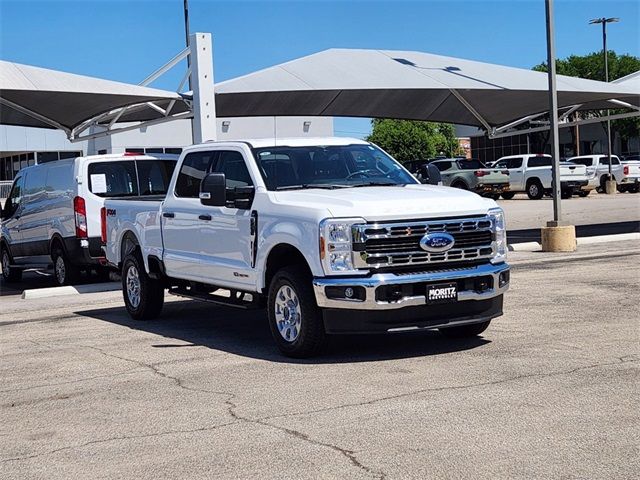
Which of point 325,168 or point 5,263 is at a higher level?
point 325,168

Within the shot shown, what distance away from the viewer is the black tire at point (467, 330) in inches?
389

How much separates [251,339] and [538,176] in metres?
36.2

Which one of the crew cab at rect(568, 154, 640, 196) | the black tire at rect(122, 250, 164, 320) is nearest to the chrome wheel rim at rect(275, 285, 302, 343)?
the black tire at rect(122, 250, 164, 320)

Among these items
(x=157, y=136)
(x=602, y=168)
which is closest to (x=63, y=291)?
(x=157, y=136)

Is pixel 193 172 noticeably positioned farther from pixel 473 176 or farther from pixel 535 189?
pixel 535 189

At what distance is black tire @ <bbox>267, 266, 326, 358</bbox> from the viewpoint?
9.03 metres

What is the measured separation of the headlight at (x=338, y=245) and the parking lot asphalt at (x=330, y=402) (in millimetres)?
840

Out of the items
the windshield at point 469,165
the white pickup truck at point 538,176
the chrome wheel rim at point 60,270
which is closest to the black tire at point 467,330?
the chrome wheel rim at point 60,270

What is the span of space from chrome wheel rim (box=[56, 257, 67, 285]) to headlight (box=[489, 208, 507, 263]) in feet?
30.8

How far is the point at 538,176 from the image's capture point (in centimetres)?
4519

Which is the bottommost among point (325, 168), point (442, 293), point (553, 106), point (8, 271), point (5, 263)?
point (8, 271)

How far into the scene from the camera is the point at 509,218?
108 ft

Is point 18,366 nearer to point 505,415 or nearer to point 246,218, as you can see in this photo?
point 246,218

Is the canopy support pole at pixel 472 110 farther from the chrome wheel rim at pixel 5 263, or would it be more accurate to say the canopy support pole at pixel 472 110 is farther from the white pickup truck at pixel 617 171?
the white pickup truck at pixel 617 171
